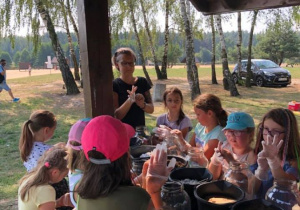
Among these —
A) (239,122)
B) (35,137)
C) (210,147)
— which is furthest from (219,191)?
(35,137)

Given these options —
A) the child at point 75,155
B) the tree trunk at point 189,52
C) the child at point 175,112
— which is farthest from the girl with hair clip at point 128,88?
the tree trunk at point 189,52

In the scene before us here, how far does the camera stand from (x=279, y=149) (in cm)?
149

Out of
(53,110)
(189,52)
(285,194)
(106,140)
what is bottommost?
(53,110)

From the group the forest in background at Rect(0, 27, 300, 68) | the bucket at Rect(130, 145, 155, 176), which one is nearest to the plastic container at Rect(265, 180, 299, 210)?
the bucket at Rect(130, 145, 155, 176)

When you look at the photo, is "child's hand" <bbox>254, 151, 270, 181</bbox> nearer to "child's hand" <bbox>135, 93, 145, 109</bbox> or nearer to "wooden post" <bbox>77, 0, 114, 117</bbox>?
"wooden post" <bbox>77, 0, 114, 117</bbox>

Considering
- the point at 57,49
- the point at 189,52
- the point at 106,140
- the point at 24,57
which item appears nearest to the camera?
the point at 106,140

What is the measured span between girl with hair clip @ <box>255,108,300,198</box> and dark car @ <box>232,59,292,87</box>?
14024 millimetres

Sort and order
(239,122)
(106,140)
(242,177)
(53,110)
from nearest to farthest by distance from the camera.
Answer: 1. (106,140)
2. (242,177)
3. (239,122)
4. (53,110)

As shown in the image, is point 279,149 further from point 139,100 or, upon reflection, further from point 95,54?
point 139,100

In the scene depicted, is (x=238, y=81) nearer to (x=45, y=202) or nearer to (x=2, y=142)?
(x=2, y=142)

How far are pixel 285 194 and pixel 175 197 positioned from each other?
1.41ft

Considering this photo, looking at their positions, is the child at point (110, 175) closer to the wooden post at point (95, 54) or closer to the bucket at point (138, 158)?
the bucket at point (138, 158)

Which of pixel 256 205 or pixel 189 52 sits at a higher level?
pixel 189 52

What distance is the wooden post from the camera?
1822 millimetres
